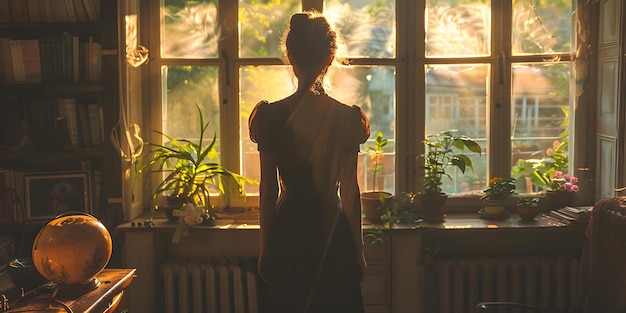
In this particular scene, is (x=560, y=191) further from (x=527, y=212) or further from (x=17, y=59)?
(x=17, y=59)

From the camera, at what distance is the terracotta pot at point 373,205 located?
3.76 meters

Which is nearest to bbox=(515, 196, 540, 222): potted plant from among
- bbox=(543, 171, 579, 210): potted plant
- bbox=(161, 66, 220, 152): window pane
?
bbox=(543, 171, 579, 210): potted plant

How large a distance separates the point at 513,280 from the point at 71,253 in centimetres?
232

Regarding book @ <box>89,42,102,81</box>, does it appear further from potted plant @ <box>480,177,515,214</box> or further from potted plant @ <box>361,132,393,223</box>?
potted plant @ <box>480,177,515,214</box>

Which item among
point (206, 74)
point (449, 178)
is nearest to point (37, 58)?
point (206, 74)

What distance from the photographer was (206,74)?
13.1 ft

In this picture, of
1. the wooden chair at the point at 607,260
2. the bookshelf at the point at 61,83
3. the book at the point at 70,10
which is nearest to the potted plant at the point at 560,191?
the wooden chair at the point at 607,260

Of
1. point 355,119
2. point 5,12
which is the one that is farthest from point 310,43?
point 5,12

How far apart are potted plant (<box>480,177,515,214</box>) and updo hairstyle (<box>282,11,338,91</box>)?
173cm

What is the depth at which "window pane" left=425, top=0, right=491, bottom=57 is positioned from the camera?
13.0 ft

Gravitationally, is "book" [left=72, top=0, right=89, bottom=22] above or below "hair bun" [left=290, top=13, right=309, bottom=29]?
above

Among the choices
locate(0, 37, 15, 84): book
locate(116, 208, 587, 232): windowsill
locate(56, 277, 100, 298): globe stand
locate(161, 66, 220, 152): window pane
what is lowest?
locate(56, 277, 100, 298): globe stand

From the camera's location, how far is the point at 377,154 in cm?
391

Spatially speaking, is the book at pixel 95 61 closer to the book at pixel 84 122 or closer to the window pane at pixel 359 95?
the book at pixel 84 122
